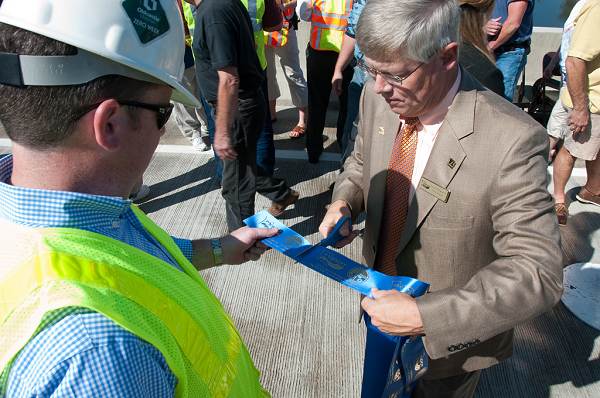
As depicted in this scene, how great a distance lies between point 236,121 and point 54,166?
2.27m

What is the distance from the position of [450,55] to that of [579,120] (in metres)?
2.49

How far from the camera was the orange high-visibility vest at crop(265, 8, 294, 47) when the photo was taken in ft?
15.9

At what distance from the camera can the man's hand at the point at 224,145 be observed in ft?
10.0

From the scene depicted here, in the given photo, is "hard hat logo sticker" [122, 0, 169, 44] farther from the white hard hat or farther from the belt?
the belt

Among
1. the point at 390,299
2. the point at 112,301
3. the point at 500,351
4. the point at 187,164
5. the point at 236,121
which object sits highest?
the point at 112,301

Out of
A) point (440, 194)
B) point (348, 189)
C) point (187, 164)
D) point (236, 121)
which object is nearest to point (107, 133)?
point (440, 194)

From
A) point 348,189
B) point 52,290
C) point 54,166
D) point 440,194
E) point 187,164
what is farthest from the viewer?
point 187,164

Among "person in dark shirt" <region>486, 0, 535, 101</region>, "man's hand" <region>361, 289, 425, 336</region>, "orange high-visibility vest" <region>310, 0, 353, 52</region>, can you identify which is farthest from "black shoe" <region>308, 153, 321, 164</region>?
"man's hand" <region>361, 289, 425, 336</region>

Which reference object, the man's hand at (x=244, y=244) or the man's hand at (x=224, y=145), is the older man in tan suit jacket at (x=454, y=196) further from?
the man's hand at (x=224, y=145)

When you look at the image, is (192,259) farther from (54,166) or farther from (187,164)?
(187,164)

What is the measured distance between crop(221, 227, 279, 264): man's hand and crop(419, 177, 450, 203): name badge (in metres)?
0.60

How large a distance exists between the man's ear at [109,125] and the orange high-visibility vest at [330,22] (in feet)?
11.4

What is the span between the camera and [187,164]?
4.86m

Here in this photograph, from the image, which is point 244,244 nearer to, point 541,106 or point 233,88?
point 233,88
